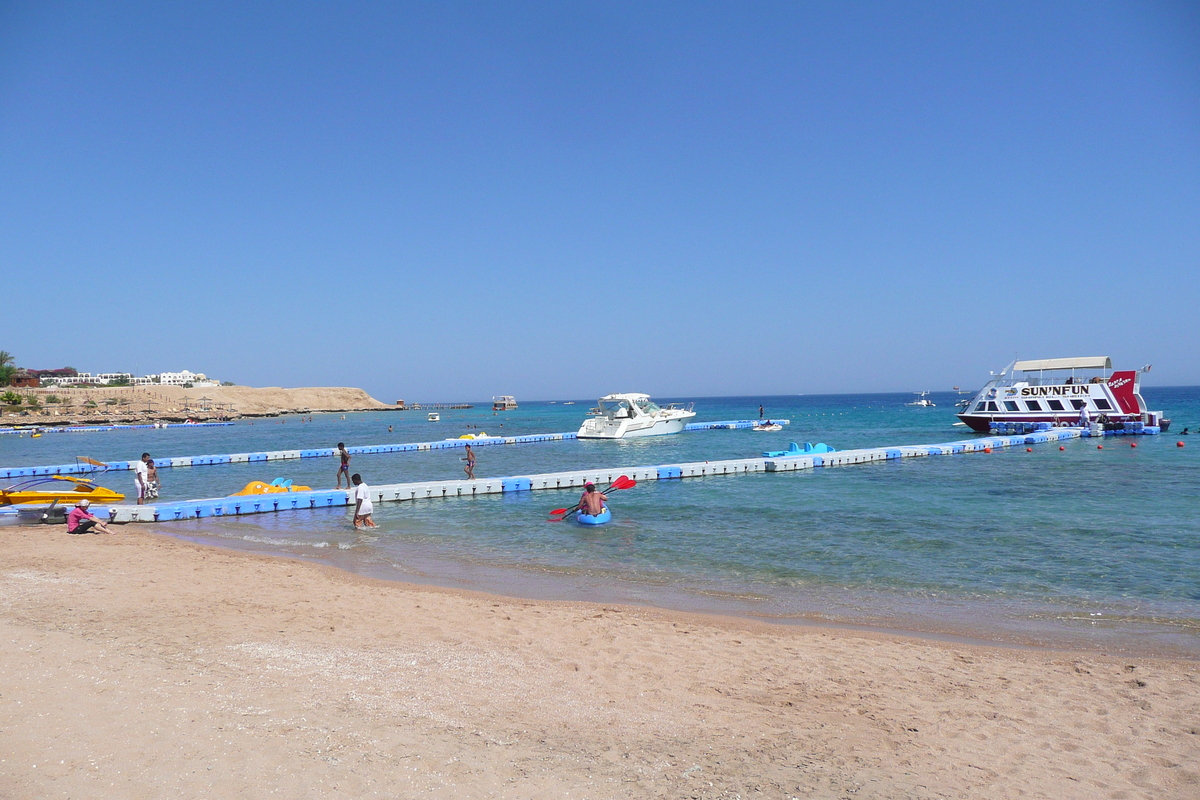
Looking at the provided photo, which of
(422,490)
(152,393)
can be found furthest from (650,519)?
(152,393)

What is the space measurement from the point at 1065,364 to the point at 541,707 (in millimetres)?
43858

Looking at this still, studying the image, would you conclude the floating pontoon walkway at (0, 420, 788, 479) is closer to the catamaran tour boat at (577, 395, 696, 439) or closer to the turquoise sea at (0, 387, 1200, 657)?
the turquoise sea at (0, 387, 1200, 657)

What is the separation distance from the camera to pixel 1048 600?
9.77 m

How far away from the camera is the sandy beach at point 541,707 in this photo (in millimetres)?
4250

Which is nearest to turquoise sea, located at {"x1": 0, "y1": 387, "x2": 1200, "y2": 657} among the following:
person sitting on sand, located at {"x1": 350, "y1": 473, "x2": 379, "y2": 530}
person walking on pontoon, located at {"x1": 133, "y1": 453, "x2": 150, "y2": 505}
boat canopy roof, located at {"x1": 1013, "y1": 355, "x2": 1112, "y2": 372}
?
person sitting on sand, located at {"x1": 350, "y1": 473, "x2": 379, "y2": 530}

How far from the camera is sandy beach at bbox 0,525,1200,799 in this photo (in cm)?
425

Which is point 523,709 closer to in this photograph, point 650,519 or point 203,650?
point 203,650

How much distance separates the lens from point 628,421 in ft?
138

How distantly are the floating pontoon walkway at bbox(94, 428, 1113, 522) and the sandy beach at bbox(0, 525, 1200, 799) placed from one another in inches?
354

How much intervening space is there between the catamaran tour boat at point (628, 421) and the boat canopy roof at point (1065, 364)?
71.3 feet

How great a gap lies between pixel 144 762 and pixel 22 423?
77522 millimetres

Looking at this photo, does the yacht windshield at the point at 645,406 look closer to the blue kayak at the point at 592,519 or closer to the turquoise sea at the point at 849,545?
the turquoise sea at the point at 849,545

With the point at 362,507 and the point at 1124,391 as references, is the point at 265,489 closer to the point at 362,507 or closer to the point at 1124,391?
the point at 362,507

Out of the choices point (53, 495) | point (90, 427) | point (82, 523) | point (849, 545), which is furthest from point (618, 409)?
point (90, 427)
